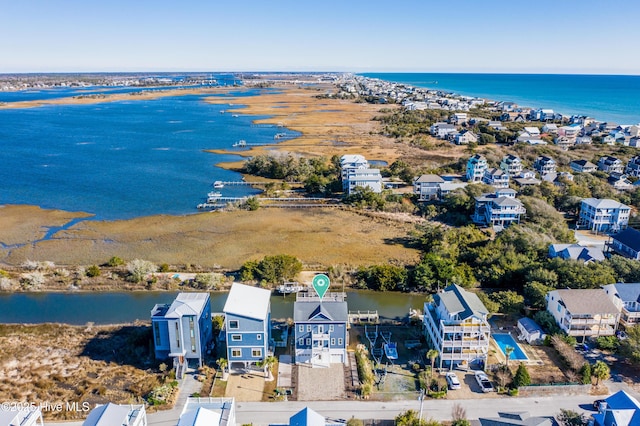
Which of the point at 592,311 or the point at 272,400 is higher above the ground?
the point at 592,311

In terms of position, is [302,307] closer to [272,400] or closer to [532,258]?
[272,400]

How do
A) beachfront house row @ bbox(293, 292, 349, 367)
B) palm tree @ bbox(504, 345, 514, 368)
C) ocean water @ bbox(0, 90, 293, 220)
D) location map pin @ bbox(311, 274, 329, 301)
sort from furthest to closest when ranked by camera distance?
ocean water @ bbox(0, 90, 293, 220) < location map pin @ bbox(311, 274, 329, 301) < beachfront house row @ bbox(293, 292, 349, 367) < palm tree @ bbox(504, 345, 514, 368)

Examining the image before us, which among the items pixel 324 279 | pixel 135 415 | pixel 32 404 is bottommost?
pixel 32 404

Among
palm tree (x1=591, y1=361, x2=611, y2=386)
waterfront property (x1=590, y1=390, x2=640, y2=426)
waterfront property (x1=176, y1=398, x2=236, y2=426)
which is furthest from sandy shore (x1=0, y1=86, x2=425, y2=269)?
waterfront property (x1=590, y1=390, x2=640, y2=426)

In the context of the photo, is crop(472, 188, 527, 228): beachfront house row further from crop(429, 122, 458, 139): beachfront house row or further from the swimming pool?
crop(429, 122, 458, 139): beachfront house row

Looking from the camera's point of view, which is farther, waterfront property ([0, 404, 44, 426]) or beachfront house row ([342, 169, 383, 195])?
beachfront house row ([342, 169, 383, 195])

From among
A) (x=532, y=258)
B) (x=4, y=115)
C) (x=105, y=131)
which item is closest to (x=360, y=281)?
(x=532, y=258)
